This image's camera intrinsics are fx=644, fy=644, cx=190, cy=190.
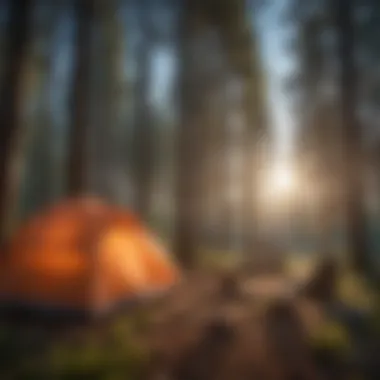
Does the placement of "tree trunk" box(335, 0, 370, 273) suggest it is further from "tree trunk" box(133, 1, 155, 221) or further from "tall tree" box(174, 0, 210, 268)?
"tree trunk" box(133, 1, 155, 221)

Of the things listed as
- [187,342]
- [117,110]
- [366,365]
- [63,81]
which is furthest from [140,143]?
[366,365]

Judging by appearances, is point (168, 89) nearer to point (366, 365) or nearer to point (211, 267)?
point (211, 267)

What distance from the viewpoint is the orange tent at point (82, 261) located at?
5.62 ft

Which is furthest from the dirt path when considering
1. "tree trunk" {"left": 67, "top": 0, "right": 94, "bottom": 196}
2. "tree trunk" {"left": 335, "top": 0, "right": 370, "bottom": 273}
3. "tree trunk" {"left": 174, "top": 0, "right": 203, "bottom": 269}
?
"tree trunk" {"left": 67, "top": 0, "right": 94, "bottom": 196}

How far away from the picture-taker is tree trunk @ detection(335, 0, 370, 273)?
1.76m

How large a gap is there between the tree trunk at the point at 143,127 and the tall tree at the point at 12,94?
335 mm

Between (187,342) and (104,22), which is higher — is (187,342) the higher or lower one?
the lower one

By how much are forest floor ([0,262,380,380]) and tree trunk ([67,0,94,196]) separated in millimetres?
408

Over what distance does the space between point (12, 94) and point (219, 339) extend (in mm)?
913

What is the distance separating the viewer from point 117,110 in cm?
186

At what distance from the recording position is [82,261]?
1.73 metres

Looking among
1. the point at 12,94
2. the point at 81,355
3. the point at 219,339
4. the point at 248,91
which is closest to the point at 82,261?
the point at 81,355

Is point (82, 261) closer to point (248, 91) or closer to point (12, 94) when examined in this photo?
point (12, 94)

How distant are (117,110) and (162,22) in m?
0.29
